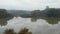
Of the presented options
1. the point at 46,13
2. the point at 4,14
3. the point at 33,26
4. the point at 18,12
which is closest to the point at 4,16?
the point at 4,14

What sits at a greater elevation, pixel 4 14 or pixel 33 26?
pixel 4 14

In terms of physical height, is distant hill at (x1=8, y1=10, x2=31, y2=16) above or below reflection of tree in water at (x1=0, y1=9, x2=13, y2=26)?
above

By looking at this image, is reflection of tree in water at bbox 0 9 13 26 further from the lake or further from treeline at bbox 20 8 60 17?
treeline at bbox 20 8 60 17

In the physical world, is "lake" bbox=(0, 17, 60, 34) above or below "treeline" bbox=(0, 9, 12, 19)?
below

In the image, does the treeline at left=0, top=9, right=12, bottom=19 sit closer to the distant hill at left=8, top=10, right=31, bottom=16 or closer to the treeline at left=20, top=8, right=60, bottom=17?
the distant hill at left=8, top=10, right=31, bottom=16

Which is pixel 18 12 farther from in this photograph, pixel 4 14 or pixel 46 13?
pixel 46 13

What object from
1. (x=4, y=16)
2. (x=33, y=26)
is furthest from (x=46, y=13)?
(x=4, y=16)

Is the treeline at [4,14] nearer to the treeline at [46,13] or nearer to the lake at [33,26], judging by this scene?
the lake at [33,26]

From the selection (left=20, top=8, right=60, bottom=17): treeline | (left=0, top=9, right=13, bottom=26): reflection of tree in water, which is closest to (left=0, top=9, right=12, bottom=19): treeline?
(left=0, top=9, right=13, bottom=26): reflection of tree in water

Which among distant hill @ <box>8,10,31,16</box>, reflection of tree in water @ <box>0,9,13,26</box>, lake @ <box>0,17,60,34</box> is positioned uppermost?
distant hill @ <box>8,10,31,16</box>
